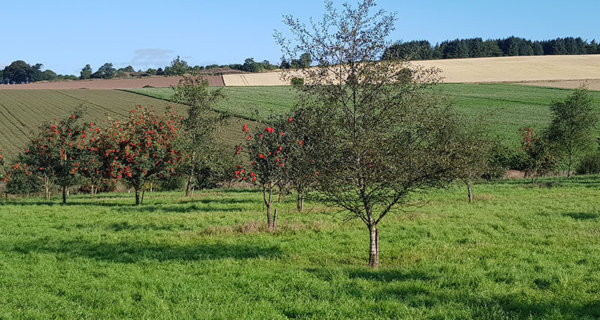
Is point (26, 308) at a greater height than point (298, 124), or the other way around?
point (298, 124)

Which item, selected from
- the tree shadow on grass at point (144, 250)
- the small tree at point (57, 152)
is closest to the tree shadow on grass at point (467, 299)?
the tree shadow on grass at point (144, 250)

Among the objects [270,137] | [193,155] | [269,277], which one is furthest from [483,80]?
[269,277]

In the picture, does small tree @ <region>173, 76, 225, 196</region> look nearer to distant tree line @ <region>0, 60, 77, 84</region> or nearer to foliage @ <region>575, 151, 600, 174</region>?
foliage @ <region>575, 151, 600, 174</region>

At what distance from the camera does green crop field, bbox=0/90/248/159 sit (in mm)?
64363

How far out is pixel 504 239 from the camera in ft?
59.3

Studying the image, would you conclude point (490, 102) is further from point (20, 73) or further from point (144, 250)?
point (20, 73)

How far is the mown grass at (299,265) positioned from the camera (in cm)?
1038

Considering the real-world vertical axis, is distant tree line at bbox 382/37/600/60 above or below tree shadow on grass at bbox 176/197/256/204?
above

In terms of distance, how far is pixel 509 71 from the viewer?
12475 centimetres

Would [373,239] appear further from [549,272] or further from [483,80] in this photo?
[483,80]

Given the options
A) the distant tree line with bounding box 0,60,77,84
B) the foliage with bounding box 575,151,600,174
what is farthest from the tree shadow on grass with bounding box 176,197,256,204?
the distant tree line with bounding box 0,60,77,84

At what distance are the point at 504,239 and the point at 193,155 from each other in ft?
70.0

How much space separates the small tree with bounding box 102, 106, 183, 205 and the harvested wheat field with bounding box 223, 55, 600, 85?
87.8 m

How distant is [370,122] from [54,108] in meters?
92.1
